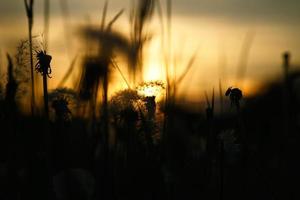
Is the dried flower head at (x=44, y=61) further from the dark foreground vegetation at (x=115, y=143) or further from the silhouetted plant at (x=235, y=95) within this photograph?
the silhouetted plant at (x=235, y=95)

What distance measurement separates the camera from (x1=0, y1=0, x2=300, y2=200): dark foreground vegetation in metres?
1.32

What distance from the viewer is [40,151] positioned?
151 centimetres

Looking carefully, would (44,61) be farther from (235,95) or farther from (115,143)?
(235,95)

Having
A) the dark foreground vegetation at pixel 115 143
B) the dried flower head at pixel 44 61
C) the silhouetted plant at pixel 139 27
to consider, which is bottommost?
the dark foreground vegetation at pixel 115 143

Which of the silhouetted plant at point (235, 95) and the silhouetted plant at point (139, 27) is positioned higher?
the silhouetted plant at point (139, 27)

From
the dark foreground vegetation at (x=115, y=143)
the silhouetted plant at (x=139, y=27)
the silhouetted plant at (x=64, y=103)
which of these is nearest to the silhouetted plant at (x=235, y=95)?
the dark foreground vegetation at (x=115, y=143)

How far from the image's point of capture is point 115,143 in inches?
62.2

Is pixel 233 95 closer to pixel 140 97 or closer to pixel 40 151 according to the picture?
pixel 140 97

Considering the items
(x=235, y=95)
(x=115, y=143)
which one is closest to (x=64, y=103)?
(x=115, y=143)

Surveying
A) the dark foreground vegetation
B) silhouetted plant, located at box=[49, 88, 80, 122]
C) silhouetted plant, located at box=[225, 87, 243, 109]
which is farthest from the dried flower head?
silhouetted plant, located at box=[225, 87, 243, 109]

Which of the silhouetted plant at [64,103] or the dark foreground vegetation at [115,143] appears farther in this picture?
the silhouetted plant at [64,103]

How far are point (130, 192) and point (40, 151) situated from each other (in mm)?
242

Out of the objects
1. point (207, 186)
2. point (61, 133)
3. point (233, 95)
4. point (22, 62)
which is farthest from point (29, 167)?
point (233, 95)

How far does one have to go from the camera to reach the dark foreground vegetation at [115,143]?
51.9 inches
